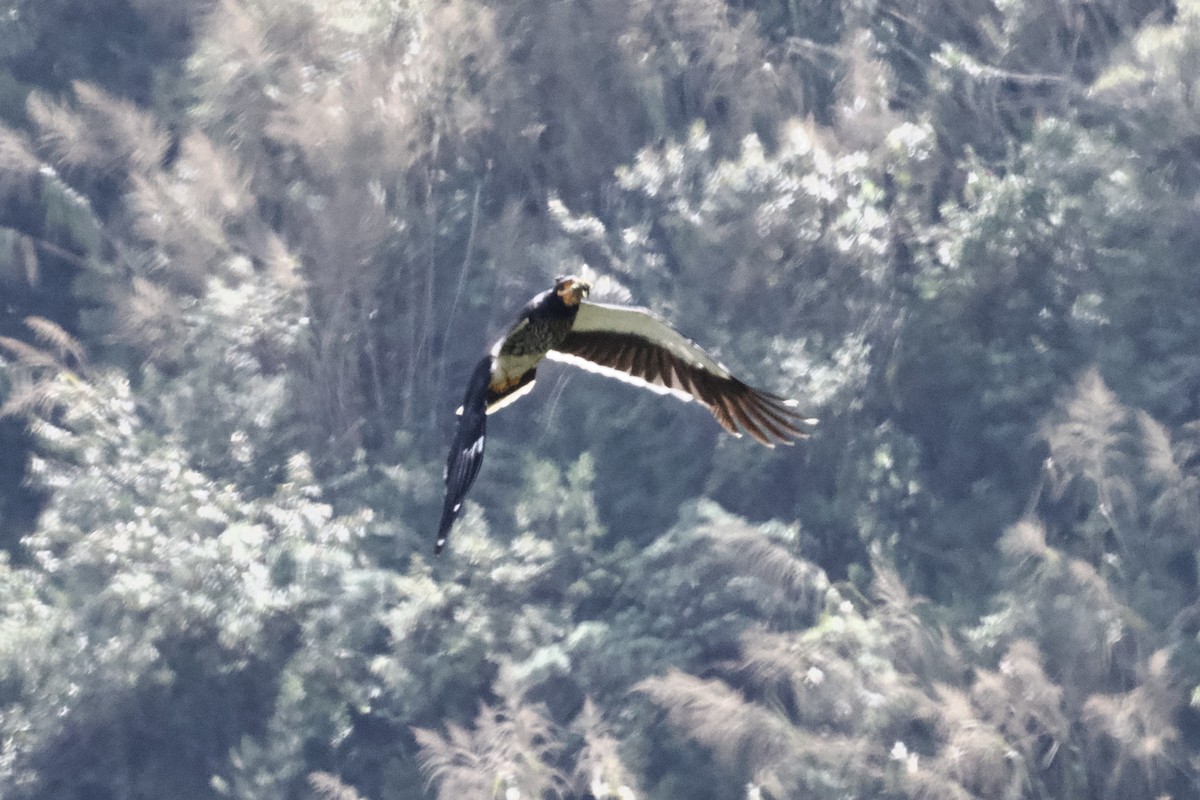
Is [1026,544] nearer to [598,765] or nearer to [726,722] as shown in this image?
[726,722]

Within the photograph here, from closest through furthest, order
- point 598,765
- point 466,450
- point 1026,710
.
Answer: point 466,450
point 1026,710
point 598,765

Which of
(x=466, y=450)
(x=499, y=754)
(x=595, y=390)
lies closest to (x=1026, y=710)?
(x=499, y=754)

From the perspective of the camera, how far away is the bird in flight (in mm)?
4797

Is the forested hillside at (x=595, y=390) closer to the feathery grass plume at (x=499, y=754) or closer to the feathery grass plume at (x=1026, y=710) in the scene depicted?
the feathery grass plume at (x=499, y=754)

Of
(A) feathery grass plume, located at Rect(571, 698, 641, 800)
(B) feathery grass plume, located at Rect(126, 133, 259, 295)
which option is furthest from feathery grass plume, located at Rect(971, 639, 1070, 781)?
(B) feathery grass plume, located at Rect(126, 133, 259, 295)

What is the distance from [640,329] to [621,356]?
105mm

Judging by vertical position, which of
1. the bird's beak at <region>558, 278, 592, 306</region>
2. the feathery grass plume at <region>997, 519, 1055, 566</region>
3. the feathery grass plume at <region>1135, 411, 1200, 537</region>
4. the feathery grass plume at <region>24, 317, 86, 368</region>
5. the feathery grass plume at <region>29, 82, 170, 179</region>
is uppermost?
the bird's beak at <region>558, 278, 592, 306</region>

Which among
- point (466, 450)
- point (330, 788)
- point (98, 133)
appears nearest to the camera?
point (466, 450)

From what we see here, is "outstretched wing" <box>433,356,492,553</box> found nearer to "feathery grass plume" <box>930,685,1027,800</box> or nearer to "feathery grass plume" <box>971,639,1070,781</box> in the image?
"feathery grass plume" <box>930,685,1027,800</box>

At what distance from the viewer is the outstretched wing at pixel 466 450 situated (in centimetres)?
410

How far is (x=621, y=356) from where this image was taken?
17.0ft

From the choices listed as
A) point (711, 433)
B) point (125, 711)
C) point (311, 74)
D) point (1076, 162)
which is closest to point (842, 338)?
point (711, 433)

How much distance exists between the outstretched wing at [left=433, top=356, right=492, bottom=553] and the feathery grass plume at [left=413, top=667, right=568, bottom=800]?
7.66 m

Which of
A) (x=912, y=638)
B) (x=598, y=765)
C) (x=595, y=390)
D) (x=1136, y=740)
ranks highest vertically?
(x=595, y=390)
